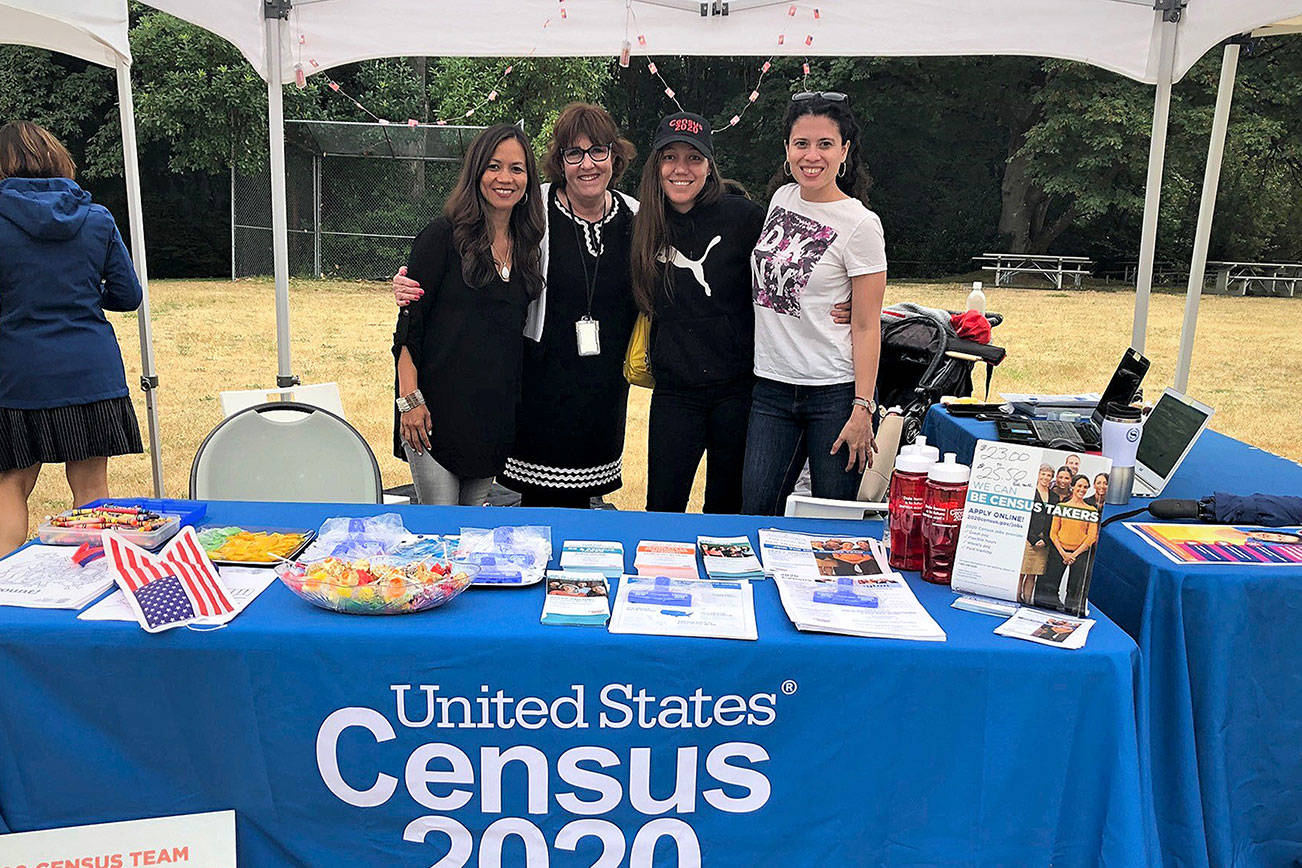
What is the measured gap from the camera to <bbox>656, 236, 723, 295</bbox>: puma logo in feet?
8.43

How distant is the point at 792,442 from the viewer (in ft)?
8.38

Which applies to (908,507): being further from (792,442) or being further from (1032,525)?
(792,442)

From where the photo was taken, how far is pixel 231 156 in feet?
44.3

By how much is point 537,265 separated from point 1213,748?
73.6 inches

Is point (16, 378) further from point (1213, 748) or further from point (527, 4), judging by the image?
point (1213, 748)

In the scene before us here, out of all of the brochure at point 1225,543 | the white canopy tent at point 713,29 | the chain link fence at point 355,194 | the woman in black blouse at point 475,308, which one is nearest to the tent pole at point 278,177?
the white canopy tent at point 713,29

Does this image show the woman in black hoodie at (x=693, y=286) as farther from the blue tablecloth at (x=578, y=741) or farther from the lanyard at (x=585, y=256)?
the blue tablecloth at (x=578, y=741)

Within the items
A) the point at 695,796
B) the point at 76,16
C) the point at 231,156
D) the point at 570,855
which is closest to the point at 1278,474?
the point at 695,796

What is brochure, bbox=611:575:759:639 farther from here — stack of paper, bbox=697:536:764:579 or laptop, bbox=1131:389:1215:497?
laptop, bbox=1131:389:1215:497

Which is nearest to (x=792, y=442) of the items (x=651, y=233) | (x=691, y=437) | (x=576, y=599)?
(x=691, y=437)

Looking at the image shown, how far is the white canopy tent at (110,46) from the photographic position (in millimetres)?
2746

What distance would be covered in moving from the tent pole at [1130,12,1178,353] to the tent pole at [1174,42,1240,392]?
0.15m

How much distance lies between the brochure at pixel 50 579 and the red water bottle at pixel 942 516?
140cm

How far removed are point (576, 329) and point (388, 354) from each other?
726cm
